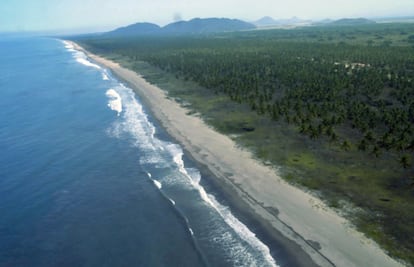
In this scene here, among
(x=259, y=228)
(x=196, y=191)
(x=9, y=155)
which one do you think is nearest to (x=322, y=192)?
(x=259, y=228)

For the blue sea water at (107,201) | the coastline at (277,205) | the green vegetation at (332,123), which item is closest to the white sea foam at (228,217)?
the blue sea water at (107,201)

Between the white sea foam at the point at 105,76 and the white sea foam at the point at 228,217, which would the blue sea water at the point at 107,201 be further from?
the white sea foam at the point at 105,76

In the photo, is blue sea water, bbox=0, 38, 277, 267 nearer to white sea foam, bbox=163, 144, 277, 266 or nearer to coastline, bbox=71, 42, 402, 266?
white sea foam, bbox=163, 144, 277, 266

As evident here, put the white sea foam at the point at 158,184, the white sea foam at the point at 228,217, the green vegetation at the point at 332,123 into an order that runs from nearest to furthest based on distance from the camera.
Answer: the white sea foam at the point at 228,217, the green vegetation at the point at 332,123, the white sea foam at the point at 158,184

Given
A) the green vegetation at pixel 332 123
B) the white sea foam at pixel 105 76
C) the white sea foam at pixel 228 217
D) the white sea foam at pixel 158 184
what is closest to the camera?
the white sea foam at pixel 228 217

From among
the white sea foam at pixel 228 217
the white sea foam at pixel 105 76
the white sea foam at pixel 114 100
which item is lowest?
the white sea foam at pixel 228 217

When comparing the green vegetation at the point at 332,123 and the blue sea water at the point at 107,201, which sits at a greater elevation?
the green vegetation at the point at 332,123
